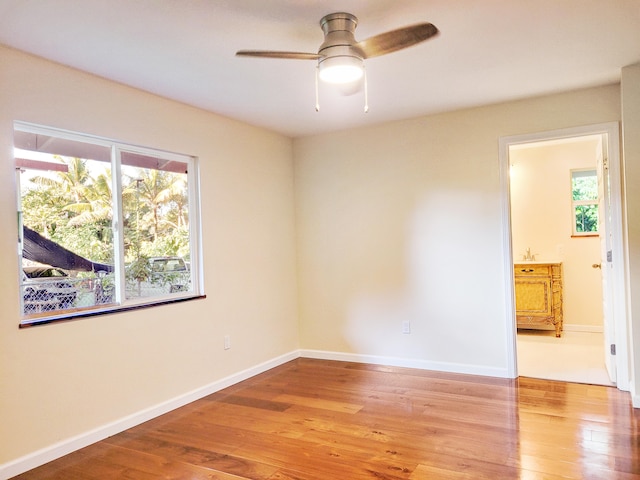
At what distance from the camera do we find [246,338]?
4.19 metres

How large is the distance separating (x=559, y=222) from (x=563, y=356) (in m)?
2.00

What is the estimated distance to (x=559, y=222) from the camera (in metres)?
5.83

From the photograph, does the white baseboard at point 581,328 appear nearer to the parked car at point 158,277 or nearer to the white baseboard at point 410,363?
the white baseboard at point 410,363

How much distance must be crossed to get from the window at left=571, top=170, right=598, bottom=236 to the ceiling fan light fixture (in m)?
4.70

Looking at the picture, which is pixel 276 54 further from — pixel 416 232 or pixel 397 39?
pixel 416 232

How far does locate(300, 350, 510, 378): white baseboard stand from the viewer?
397 cm

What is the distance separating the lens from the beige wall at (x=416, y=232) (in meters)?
3.92

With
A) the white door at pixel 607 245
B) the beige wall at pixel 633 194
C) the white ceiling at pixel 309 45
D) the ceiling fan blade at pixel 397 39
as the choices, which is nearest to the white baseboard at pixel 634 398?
the beige wall at pixel 633 194

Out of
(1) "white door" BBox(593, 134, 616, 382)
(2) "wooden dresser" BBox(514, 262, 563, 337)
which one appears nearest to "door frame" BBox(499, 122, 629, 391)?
(1) "white door" BBox(593, 134, 616, 382)

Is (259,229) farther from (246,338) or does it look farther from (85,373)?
(85,373)

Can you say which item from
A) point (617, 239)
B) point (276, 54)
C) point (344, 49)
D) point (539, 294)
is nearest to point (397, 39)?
point (344, 49)

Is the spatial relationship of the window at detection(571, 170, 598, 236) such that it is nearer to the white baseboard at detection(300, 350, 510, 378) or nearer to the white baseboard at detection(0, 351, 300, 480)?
the white baseboard at detection(300, 350, 510, 378)

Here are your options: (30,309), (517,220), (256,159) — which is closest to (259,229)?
(256,159)

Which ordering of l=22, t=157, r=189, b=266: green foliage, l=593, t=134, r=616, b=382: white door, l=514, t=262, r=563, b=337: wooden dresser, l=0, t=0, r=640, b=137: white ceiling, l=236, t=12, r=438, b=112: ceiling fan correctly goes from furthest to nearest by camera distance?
l=514, t=262, r=563, b=337: wooden dresser → l=593, t=134, r=616, b=382: white door → l=22, t=157, r=189, b=266: green foliage → l=0, t=0, r=640, b=137: white ceiling → l=236, t=12, r=438, b=112: ceiling fan
